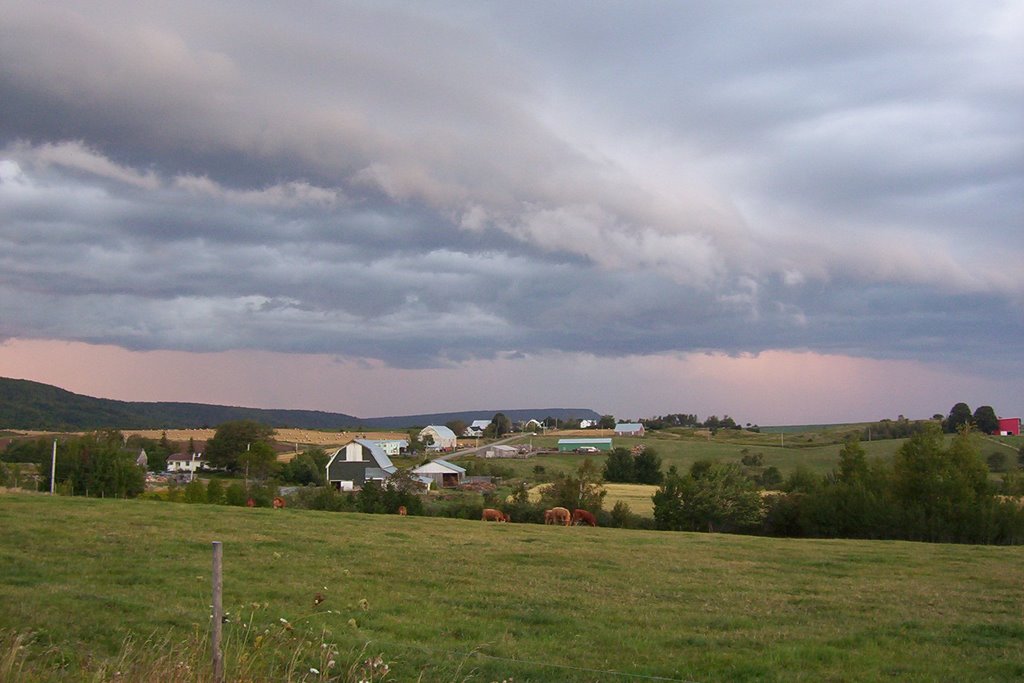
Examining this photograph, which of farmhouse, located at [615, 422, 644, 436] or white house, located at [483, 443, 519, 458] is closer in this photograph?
white house, located at [483, 443, 519, 458]

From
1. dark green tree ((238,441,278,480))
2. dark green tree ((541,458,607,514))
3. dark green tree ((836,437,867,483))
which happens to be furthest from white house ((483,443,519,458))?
dark green tree ((836,437,867,483))

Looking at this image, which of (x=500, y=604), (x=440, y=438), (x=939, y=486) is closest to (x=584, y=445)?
(x=440, y=438)

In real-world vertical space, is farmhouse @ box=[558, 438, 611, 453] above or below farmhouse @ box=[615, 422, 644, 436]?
below

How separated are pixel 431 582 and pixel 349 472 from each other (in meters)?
54.3

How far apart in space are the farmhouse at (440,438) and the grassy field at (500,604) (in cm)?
Answer: 9888

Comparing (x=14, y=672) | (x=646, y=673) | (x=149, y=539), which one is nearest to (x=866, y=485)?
(x=149, y=539)

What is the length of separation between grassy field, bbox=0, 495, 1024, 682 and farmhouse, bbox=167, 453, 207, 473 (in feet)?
210

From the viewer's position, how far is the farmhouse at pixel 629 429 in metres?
122

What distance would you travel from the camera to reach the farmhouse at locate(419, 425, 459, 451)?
120250 mm

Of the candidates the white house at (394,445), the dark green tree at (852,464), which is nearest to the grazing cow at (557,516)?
the dark green tree at (852,464)

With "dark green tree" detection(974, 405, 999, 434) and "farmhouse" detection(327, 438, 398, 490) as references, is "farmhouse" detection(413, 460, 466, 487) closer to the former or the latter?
"farmhouse" detection(327, 438, 398, 490)

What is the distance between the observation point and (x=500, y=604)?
12.0 m

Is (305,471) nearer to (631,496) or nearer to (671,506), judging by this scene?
(631,496)

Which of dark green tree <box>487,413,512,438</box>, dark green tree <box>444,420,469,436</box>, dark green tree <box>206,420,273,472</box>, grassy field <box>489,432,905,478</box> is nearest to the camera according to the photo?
dark green tree <box>206,420,273,472</box>
